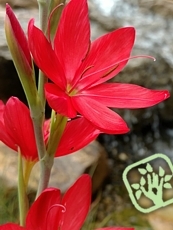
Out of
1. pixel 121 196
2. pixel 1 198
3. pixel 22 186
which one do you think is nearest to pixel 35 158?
pixel 22 186

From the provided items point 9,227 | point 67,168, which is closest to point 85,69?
point 9,227

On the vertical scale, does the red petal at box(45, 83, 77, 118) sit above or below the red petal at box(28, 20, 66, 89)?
below

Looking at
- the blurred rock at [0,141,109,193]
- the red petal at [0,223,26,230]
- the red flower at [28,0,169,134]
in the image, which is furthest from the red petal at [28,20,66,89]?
the blurred rock at [0,141,109,193]

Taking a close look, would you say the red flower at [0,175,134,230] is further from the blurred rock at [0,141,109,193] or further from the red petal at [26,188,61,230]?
the blurred rock at [0,141,109,193]

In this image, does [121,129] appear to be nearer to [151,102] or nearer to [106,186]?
[151,102]

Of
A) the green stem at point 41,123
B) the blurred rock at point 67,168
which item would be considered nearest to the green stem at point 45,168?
the green stem at point 41,123

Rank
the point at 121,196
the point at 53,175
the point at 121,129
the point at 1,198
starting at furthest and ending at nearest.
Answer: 1. the point at 121,196
2. the point at 53,175
3. the point at 1,198
4. the point at 121,129

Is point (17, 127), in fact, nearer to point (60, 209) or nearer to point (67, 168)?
point (60, 209)

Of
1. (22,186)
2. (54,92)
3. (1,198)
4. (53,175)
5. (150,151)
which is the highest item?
(54,92)
